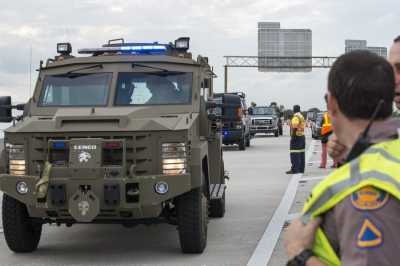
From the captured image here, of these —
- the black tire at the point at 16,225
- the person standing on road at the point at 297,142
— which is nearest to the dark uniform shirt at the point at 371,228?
the black tire at the point at 16,225

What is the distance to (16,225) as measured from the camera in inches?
277

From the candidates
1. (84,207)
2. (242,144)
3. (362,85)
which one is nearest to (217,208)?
(84,207)

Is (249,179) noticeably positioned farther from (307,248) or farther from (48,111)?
(307,248)

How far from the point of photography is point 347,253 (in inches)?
63.8

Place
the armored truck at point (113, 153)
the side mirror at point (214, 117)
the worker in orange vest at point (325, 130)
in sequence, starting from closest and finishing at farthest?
the worker in orange vest at point (325, 130) → the armored truck at point (113, 153) → the side mirror at point (214, 117)

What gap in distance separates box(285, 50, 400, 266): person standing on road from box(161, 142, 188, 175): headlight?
4803mm

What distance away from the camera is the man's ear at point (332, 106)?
182 cm

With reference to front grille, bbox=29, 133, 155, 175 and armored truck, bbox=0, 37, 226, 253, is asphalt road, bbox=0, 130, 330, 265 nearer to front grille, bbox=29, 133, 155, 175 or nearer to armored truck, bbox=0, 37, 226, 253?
armored truck, bbox=0, 37, 226, 253

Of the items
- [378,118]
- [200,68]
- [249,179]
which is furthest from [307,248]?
[249,179]

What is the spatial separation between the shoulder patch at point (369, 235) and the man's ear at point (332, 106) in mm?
374

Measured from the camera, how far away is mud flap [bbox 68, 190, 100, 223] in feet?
20.8

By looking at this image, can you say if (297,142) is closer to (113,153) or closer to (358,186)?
(113,153)

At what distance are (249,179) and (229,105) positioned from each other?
7065mm

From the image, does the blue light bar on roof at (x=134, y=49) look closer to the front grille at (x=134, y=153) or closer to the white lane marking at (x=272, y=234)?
the front grille at (x=134, y=153)
